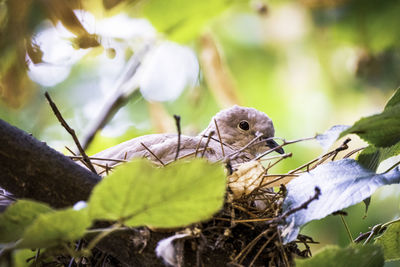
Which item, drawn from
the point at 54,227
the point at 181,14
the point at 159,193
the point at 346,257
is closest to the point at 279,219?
the point at 346,257

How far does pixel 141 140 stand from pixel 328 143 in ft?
5.11

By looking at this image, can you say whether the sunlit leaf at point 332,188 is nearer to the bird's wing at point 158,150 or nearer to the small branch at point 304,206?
the small branch at point 304,206

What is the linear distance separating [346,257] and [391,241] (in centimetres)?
56

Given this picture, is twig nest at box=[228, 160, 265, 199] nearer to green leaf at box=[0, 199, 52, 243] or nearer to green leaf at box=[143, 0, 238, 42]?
green leaf at box=[0, 199, 52, 243]

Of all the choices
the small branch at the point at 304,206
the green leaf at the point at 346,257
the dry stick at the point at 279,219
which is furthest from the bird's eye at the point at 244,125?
the green leaf at the point at 346,257

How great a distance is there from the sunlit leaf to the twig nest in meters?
0.35

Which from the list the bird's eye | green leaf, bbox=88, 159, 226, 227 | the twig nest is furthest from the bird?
green leaf, bbox=88, 159, 226, 227

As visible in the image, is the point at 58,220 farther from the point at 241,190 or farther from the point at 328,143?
the point at 241,190

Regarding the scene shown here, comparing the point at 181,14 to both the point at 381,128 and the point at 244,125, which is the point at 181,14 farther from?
the point at 381,128

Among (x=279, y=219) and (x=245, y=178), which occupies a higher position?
(x=245, y=178)

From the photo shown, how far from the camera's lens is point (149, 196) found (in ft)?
3.89

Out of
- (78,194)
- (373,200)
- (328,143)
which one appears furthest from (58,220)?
(373,200)

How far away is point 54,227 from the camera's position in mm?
1183

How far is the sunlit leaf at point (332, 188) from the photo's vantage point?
5.15 feet
